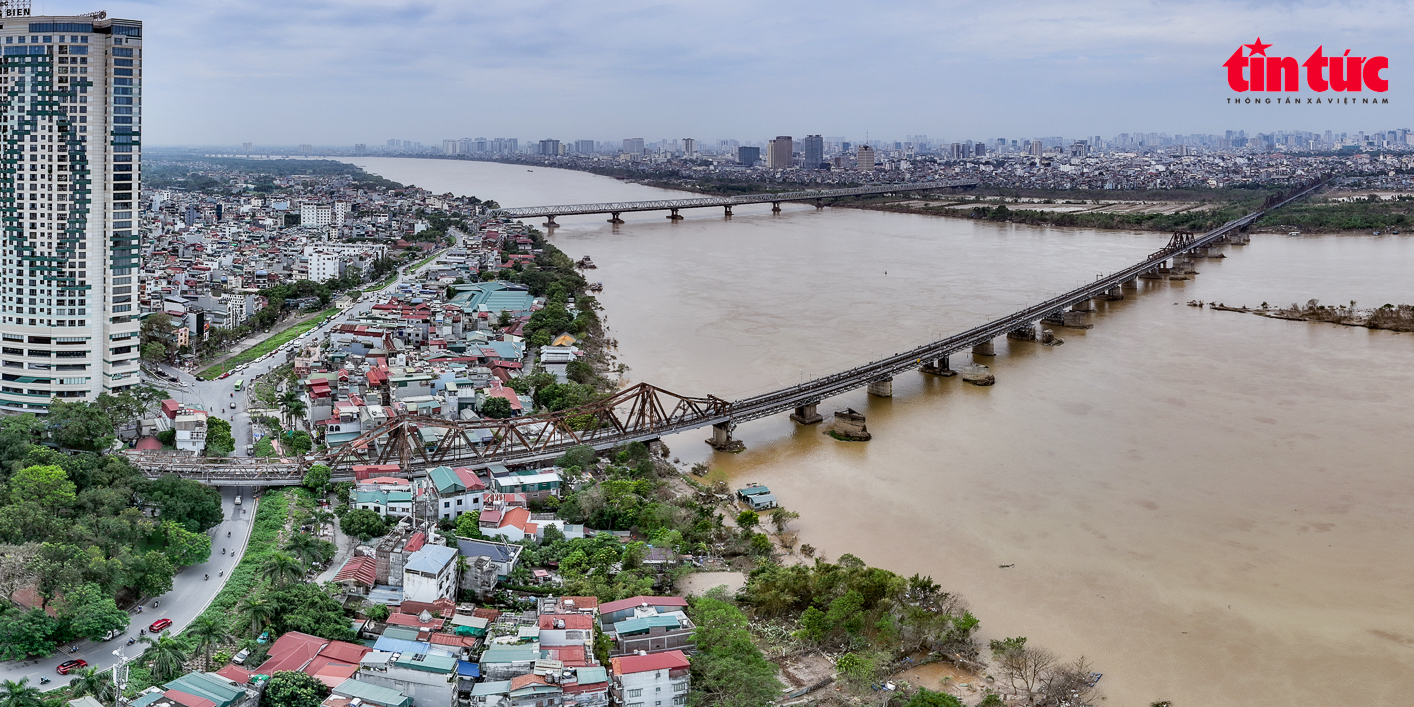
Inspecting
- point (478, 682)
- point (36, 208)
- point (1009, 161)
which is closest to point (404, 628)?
point (478, 682)

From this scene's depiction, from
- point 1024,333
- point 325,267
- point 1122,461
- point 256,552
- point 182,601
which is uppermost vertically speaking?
point 325,267

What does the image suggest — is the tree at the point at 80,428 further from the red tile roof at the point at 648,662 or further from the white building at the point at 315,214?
the white building at the point at 315,214

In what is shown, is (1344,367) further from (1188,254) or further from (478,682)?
(478,682)

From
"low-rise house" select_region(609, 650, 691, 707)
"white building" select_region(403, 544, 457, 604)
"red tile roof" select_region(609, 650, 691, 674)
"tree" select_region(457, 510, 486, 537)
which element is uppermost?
"tree" select_region(457, 510, 486, 537)

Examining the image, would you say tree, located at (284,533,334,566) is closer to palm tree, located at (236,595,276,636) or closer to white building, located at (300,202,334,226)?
palm tree, located at (236,595,276,636)

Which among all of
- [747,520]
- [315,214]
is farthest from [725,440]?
[315,214]

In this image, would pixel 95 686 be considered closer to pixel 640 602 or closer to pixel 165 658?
pixel 165 658

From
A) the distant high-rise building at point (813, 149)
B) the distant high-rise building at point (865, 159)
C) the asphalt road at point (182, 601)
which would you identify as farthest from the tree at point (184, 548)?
the distant high-rise building at point (813, 149)

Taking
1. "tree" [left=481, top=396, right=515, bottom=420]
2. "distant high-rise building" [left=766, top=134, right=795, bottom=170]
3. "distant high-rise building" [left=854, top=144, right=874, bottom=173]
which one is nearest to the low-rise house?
"tree" [left=481, top=396, right=515, bottom=420]
